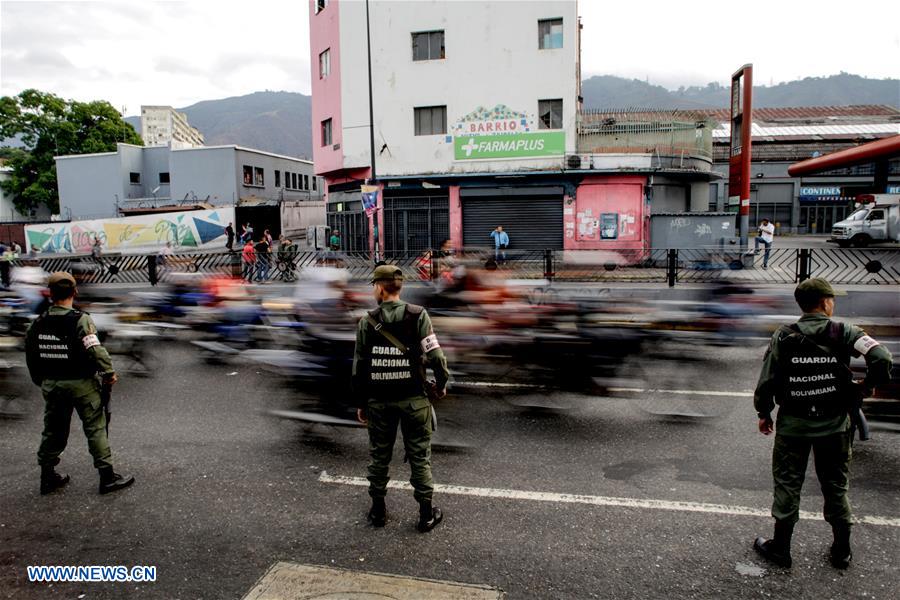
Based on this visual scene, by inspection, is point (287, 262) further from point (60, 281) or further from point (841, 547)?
point (841, 547)

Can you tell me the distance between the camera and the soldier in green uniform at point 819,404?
3.87 meters

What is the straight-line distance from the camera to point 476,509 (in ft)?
15.6

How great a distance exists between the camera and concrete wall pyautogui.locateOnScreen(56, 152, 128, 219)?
50.5 metres

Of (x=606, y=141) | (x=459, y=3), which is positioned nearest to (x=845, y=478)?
(x=606, y=141)

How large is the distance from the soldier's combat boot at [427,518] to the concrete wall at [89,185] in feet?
176

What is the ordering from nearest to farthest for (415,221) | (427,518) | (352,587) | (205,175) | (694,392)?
1. (352,587)
2. (427,518)
3. (694,392)
4. (415,221)
5. (205,175)

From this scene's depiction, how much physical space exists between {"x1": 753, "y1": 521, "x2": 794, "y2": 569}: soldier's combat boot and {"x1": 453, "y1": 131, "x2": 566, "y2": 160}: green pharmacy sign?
24330 mm

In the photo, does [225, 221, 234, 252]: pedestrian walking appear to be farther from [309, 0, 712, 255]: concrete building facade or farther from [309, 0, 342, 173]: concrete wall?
[309, 0, 712, 255]: concrete building facade

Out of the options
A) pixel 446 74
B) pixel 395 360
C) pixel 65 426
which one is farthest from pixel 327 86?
pixel 395 360

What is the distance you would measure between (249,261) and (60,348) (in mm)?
18329

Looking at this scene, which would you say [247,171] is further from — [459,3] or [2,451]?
[2,451]

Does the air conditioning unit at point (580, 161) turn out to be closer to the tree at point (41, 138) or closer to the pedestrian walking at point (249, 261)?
the pedestrian walking at point (249, 261)

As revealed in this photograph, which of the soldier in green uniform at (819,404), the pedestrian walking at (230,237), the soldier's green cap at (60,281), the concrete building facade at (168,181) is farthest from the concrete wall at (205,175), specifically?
the soldier in green uniform at (819,404)

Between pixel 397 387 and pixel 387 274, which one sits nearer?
pixel 397 387
